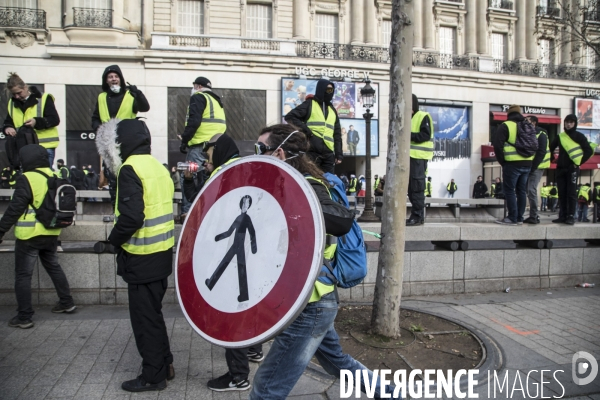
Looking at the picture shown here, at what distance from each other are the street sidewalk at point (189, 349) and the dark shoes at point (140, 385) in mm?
42

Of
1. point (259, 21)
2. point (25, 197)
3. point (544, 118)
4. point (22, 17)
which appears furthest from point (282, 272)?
point (544, 118)

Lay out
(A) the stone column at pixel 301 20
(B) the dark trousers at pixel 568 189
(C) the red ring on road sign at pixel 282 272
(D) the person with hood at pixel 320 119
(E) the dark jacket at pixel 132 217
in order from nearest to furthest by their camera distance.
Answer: (C) the red ring on road sign at pixel 282 272 < (E) the dark jacket at pixel 132 217 < (D) the person with hood at pixel 320 119 < (B) the dark trousers at pixel 568 189 < (A) the stone column at pixel 301 20

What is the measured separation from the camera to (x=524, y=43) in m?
29.0

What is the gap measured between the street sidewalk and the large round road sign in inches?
64.2

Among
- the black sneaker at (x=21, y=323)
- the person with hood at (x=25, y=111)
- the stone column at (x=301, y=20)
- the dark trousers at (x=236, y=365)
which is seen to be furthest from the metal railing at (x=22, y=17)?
the dark trousers at (x=236, y=365)

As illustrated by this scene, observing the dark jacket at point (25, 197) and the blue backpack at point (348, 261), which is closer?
the blue backpack at point (348, 261)

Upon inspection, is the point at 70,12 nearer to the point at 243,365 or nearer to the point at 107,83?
the point at 107,83

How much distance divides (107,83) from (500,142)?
577cm

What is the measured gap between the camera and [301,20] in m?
24.5

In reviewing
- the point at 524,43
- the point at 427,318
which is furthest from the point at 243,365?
the point at 524,43

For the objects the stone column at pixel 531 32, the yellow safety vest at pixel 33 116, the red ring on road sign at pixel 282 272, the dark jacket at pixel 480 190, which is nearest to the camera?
the red ring on road sign at pixel 282 272

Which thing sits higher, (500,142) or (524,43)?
(524,43)

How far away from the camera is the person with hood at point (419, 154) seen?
6453mm

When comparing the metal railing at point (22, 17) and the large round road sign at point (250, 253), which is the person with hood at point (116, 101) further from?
the metal railing at point (22, 17)
